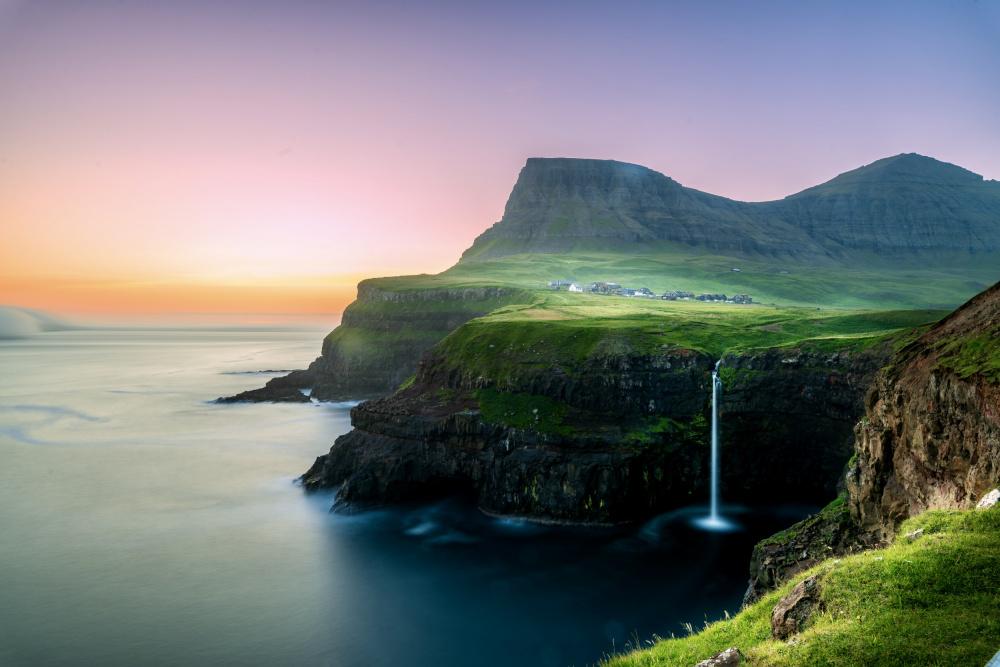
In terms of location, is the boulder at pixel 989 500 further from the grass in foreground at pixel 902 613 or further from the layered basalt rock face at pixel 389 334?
the layered basalt rock face at pixel 389 334

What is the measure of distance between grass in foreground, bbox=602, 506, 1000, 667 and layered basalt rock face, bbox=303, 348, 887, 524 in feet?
142

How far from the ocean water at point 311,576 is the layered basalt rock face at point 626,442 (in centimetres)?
368

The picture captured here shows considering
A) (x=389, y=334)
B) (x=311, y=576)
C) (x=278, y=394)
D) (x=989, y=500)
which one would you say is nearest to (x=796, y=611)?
(x=989, y=500)

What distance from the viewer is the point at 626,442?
6431cm

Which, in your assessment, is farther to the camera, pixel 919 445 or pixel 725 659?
pixel 919 445

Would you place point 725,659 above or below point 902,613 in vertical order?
below

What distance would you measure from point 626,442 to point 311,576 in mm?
36037

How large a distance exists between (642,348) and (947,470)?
52043mm


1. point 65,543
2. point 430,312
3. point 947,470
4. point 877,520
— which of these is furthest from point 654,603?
point 430,312

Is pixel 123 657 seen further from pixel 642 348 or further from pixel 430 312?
pixel 430 312

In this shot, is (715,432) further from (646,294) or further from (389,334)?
(646,294)

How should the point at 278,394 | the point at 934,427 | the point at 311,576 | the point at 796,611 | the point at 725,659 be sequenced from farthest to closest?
the point at 278,394 < the point at 311,576 < the point at 934,427 < the point at 796,611 < the point at 725,659

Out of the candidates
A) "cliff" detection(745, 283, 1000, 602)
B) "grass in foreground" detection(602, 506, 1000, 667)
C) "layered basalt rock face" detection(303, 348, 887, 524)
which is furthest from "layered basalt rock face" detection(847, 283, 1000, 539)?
"layered basalt rock face" detection(303, 348, 887, 524)

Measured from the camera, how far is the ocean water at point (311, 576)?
3947 cm
